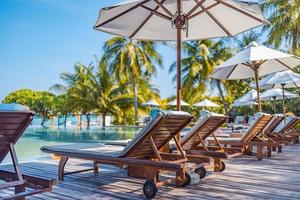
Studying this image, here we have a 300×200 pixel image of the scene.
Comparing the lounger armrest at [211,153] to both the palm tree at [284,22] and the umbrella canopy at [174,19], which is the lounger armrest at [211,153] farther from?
the palm tree at [284,22]

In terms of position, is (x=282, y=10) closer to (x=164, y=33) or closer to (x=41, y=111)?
(x=164, y=33)

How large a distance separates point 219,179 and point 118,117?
19334 mm

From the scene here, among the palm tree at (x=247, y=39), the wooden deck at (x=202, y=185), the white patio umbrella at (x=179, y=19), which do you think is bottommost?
the wooden deck at (x=202, y=185)

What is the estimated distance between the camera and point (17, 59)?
4106cm

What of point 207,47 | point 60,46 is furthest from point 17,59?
point 207,47

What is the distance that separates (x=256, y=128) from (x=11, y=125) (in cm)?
448

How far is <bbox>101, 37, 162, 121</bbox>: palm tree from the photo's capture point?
21.4 m

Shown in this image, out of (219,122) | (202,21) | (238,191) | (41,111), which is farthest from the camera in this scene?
(41,111)

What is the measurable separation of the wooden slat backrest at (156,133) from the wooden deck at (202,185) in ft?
1.37

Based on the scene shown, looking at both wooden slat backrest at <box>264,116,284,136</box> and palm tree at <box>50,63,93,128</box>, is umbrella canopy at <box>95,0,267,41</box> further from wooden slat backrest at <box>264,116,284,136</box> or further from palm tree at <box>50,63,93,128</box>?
palm tree at <box>50,63,93,128</box>

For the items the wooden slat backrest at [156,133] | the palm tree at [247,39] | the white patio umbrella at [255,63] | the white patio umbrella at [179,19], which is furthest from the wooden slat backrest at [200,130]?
the palm tree at [247,39]

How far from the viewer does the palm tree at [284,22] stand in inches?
523

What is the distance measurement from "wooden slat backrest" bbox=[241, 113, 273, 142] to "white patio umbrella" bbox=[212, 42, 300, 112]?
0.81 meters

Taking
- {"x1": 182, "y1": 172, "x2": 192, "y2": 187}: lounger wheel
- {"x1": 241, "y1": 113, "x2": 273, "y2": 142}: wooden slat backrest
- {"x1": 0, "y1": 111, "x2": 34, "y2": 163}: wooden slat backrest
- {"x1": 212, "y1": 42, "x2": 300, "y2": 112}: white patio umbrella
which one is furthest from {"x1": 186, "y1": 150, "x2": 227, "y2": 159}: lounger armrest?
{"x1": 0, "y1": 111, "x2": 34, "y2": 163}: wooden slat backrest
